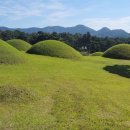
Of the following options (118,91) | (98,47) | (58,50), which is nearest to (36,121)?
(118,91)

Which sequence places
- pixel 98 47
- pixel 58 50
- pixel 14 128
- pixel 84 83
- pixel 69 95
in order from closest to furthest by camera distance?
pixel 14 128, pixel 69 95, pixel 84 83, pixel 58 50, pixel 98 47

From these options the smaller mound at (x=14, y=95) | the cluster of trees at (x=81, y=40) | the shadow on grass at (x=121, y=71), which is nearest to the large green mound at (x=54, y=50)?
the shadow on grass at (x=121, y=71)

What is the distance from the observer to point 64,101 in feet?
44.3

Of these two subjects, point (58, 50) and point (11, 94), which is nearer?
point (11, 94)

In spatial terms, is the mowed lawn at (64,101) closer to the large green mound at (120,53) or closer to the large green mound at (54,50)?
the large green mound at (54,50)

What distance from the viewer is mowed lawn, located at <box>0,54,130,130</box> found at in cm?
1083

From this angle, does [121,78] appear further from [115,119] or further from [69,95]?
[115,119]

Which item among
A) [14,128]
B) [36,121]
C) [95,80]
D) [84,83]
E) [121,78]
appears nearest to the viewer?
[14,128]

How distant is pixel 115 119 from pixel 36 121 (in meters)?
2.96

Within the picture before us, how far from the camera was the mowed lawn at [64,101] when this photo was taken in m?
10.8

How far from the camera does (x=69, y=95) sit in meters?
14.6

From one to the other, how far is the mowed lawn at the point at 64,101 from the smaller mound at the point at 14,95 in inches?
4.9

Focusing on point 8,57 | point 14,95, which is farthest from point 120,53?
point 14,95

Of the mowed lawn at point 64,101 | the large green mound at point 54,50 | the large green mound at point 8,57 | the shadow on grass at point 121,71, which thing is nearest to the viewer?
the mowed lawn at point 64,101
